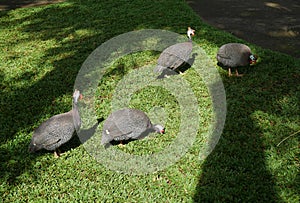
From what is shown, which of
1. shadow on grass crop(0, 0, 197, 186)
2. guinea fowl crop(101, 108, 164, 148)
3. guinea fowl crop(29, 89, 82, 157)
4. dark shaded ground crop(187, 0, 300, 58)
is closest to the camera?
guinea fowl crop(29, 89, 82, 157)

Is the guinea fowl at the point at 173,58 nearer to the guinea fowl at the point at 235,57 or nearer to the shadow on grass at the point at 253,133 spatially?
the guinea fowl at the point at 235,57

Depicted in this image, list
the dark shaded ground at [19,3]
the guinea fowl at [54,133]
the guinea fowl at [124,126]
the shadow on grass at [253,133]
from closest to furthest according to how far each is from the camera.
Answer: the shadow on grass at [253,133] < the guinea fowl at [54,133] < the guinea fowl at [124,126] < the dark shaded ground at [19,3]

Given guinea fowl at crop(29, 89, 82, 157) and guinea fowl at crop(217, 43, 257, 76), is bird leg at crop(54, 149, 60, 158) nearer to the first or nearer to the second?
guinea fowl at crop(29, 89, 82, 157)

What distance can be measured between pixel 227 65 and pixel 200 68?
0.65 metres

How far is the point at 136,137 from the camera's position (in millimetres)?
4500

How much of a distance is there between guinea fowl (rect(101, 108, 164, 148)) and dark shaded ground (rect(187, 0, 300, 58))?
4.35 metres

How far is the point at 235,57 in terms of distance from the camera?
5855 millimetres

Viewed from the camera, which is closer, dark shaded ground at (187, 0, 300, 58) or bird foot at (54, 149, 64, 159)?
bird foot at (54, 149, 64, 159)

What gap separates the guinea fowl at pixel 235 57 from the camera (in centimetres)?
586

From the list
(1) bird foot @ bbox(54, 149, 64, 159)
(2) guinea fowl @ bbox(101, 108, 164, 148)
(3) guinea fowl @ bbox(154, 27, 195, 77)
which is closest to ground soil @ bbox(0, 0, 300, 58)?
(3) guinea fowl @ bbox(154, 27, 195, 77)

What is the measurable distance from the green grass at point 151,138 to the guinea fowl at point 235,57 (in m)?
0.28

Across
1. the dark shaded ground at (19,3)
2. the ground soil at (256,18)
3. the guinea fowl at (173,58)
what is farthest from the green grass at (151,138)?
the dark shaded ground at (19,3)

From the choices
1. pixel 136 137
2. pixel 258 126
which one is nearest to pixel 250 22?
pixel 258 126

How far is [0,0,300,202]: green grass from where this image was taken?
151 inches
